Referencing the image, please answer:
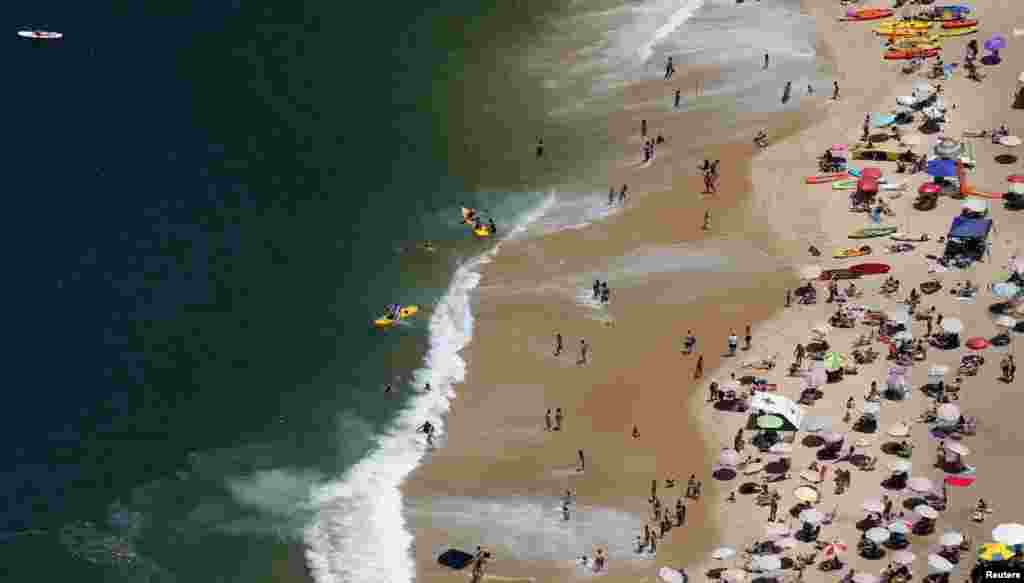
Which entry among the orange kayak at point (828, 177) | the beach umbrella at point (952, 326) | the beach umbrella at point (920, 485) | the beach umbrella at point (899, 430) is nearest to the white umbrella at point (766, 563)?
the beach umbrella at point (920, 485)

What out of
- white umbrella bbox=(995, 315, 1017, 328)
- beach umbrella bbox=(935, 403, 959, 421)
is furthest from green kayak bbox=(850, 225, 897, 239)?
beach umbrella bbox=(935, 403, 959, 421)

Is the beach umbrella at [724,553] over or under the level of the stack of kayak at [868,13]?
under

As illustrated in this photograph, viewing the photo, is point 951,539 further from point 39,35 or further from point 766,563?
point 39,35

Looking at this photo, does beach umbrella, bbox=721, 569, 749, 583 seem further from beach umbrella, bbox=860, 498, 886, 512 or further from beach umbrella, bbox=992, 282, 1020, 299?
beach umbrella, bbox=992, 282, 1020, 299

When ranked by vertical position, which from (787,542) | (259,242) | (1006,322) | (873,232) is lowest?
(787,542)

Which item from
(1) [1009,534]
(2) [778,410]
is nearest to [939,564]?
(1) [1009,534]

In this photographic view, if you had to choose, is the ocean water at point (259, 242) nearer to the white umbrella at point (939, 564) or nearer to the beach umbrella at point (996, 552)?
the white umbrella at point (939, 564)
